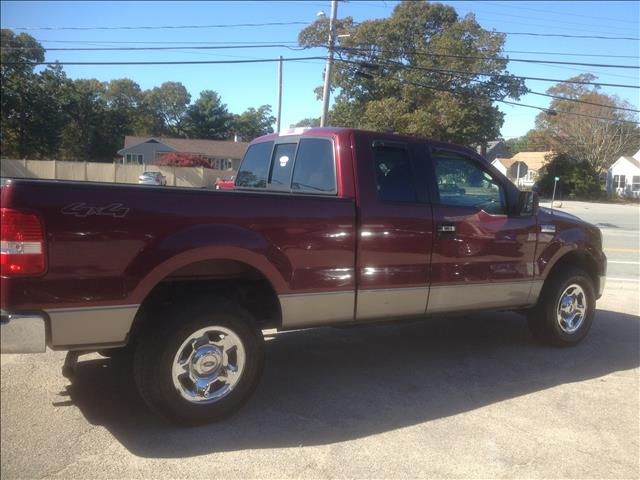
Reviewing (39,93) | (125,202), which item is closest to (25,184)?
(125,202)

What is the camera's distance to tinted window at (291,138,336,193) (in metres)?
4.38

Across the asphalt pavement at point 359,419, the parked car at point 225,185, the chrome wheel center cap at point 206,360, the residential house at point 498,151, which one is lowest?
the asphalt pavement at point 359,419

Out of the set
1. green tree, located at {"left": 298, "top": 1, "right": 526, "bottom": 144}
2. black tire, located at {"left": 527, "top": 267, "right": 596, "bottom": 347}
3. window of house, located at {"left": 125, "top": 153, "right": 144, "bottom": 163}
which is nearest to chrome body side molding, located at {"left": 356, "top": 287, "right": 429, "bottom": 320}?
black tire, located at {"left": 527, "top": 267, "right": 596, "bottom": 347}

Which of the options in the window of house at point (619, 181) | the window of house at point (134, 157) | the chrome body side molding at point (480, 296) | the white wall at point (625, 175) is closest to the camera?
the chrome body side molding at point (480, 296)

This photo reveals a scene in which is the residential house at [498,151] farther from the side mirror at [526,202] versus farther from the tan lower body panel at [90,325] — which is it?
the tan lower body panel at [90,325]

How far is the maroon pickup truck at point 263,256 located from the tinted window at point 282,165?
17 mm

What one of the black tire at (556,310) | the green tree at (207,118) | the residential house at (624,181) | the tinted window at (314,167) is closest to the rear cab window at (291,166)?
the tinted window at (314,167)

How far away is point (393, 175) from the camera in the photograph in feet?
14.7

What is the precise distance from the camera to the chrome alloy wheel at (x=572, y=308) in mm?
5659

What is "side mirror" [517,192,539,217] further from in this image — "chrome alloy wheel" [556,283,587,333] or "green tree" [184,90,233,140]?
"green tree" [184,90,233,140]

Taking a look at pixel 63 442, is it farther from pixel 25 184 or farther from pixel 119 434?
pixel 25 184

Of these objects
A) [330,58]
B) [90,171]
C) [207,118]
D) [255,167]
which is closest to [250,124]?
[207,118]

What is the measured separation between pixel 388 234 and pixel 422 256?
1.31ft

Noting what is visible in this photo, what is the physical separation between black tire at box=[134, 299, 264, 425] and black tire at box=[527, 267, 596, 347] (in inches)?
125
